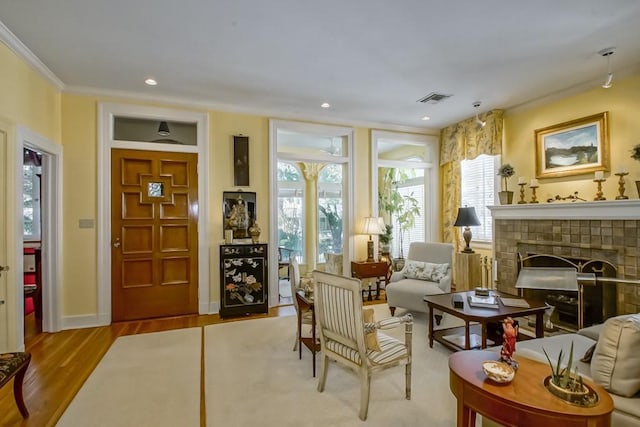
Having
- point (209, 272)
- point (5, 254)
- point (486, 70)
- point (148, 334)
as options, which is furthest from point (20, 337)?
point (486, 70)

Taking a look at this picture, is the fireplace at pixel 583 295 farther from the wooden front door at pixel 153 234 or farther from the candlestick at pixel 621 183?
the wooden front door at pixel 153 234

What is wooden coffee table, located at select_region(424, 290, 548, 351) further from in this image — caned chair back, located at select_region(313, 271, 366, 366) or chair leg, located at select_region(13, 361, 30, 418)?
chair leg, located at select_region(13, 361, 30, 418)

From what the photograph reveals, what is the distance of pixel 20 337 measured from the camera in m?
3.24

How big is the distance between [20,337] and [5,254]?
0.86 metres

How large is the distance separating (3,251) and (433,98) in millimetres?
4908

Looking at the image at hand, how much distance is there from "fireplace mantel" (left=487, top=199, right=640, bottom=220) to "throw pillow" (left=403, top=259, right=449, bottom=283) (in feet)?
3.82

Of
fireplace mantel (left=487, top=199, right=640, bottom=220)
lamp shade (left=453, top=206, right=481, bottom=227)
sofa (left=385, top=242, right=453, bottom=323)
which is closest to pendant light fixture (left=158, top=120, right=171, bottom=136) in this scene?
sofa (left=385, top=242, right=453, bottom=323)

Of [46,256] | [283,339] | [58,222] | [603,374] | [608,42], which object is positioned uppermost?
[608,42]

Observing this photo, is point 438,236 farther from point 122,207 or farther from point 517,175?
point 122,207

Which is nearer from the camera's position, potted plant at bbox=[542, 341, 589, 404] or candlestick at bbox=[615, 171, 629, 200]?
potted plant at bbox=[542, 341, 589, 404]

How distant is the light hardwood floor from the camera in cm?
232

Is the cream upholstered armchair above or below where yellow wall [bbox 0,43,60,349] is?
below

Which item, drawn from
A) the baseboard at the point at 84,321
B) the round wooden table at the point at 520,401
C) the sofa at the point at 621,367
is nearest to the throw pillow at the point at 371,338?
the round wooden table at the point at 520,401

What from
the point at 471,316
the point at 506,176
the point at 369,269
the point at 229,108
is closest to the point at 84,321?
the point at 229,108
